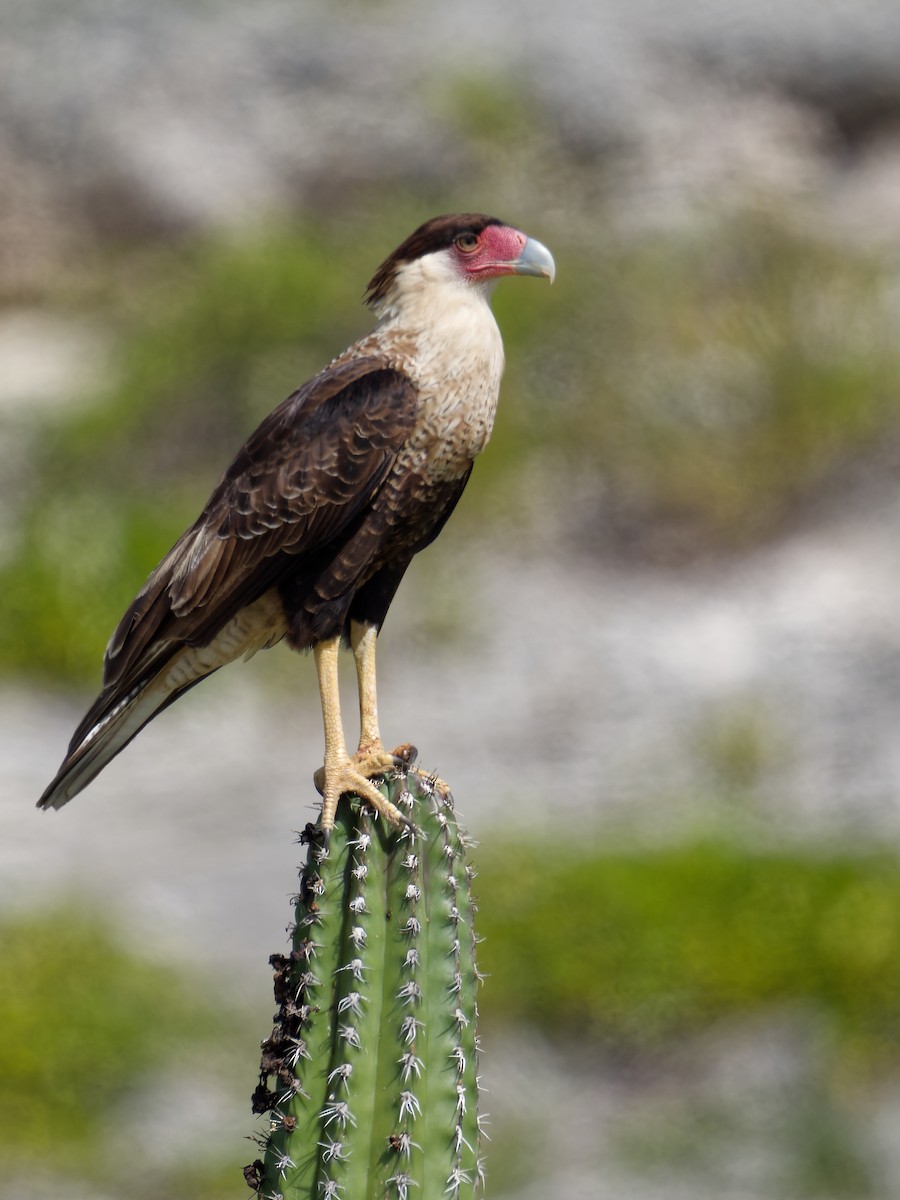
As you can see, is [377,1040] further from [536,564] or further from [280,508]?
[536,564]

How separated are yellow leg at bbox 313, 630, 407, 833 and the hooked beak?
943 mm

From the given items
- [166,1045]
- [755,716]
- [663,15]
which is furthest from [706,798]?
[663,15]

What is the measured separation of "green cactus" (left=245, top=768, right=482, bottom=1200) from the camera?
2781 mm

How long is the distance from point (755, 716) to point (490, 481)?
206cm

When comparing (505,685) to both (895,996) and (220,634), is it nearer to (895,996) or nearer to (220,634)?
(895,996)

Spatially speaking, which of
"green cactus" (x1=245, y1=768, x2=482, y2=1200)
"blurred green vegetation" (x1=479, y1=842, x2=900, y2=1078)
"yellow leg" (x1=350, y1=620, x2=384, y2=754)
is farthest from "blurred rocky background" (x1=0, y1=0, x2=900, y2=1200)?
"green cactus" (x1=245, y1=768, x2=482, y2=1200)

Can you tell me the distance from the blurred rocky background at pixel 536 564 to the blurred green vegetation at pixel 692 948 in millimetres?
19

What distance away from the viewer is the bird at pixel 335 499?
3529 millimetres

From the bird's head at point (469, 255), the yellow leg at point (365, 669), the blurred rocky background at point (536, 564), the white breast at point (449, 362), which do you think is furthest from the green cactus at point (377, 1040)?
the blurred rocky background at point (536, 564)

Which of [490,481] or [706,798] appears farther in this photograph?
[490,481]

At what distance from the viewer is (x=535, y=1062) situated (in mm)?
7211

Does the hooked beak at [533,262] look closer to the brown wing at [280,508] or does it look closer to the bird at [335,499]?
the bird at [335,499]

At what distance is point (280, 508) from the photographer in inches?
141

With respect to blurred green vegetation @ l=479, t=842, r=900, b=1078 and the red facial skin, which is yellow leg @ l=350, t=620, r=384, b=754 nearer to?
the red facial skin
